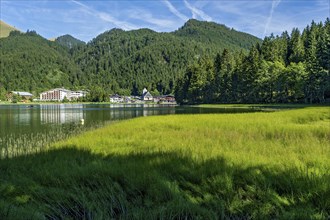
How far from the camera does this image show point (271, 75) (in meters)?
87.0

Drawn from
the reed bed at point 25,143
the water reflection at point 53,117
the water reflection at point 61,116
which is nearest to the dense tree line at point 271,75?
the water reflection at point 53,117

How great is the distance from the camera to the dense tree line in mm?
69469

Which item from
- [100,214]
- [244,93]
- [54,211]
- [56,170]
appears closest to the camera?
[100,214]

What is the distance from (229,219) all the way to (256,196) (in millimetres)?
1400

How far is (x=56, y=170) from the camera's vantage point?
8.83 metres

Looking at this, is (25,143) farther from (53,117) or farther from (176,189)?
(53,117)

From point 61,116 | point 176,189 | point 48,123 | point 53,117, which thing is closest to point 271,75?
point 61,116

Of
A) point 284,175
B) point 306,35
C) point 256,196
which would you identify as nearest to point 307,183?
point 284,175

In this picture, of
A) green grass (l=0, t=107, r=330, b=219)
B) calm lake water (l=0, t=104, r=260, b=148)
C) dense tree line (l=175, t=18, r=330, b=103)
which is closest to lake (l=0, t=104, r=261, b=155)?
calm lake water (l=0, t=104, r=260, b=148)

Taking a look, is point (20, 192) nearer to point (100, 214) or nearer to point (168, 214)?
point (100, 214)

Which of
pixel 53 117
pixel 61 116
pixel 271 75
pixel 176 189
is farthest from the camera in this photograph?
pixel 271 75

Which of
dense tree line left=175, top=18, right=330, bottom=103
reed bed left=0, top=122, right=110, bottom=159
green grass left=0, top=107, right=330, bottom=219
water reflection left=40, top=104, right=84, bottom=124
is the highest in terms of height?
dense tree line left=175, top=18, right=330, bottom=103

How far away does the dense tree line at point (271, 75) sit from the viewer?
69.5m

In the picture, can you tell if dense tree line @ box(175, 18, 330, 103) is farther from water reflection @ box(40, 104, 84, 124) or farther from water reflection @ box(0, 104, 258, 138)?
water reflection @ box(40, 104, 84, 124)
